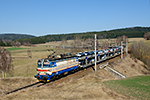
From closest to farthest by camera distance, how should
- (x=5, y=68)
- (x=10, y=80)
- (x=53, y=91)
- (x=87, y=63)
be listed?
(x=53, y=91)
(x=10, y=80)
(x=87, y=63)
(x=5, y=68)

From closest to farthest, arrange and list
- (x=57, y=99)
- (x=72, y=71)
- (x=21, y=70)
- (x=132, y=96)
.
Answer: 1. (x=57, y=99)
2. (x=132, y=96)
3. (x=72, y=71)
4. (x=21, y=70)

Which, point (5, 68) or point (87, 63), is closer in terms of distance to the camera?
point (87, 63)

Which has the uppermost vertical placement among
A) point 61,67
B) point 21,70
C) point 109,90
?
point 61,67

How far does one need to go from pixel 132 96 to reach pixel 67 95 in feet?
26.5

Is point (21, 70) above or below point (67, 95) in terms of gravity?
below

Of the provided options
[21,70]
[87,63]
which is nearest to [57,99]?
[87,63]

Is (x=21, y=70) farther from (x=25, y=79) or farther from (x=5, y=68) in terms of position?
(x=25, y=79)

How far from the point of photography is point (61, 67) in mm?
26047

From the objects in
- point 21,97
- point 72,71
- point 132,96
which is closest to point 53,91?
point 21,97

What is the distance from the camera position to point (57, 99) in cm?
1552

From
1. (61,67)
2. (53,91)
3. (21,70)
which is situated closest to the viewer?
(53,91)

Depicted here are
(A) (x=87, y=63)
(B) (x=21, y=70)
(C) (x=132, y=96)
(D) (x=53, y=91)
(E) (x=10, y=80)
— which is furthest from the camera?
(B) (x=21, y=70)

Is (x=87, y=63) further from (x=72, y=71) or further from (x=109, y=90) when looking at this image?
(x=109, y=90)

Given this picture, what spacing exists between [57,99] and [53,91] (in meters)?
3.15
